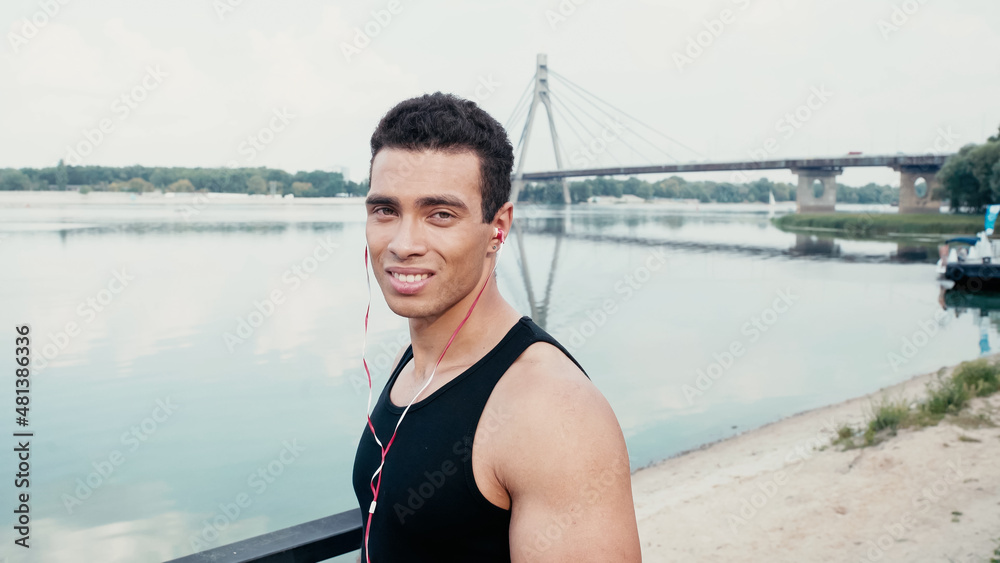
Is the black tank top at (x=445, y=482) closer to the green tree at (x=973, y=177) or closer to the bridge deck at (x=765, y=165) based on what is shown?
the green tree at (x=973, y=177)

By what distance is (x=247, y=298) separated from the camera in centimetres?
1736

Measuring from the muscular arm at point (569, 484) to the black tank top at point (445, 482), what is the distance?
82 millimetres

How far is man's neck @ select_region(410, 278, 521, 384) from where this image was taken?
138 cm

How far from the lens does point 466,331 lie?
142 cm

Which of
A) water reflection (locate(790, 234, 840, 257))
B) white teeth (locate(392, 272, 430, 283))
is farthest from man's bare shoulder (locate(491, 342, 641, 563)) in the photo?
water reflection (locate(790, 234, 840, 257))

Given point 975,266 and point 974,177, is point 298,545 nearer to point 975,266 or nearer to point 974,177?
point 975,266

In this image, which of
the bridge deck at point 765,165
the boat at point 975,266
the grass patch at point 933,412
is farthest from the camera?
the bridge deck at point 765,165

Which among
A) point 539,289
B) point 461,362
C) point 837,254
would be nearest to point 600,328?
point 539,289

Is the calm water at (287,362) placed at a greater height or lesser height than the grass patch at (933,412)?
lesser

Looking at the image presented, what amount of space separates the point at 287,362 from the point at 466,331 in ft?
34.3

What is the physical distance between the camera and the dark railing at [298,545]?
4.54ft

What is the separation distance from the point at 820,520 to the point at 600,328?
969cm

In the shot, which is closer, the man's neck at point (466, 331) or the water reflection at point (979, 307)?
the man's neck at point (466, 331)

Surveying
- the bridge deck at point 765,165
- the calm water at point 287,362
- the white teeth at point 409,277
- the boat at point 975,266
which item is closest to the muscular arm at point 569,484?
the white teeth at point 409,277
